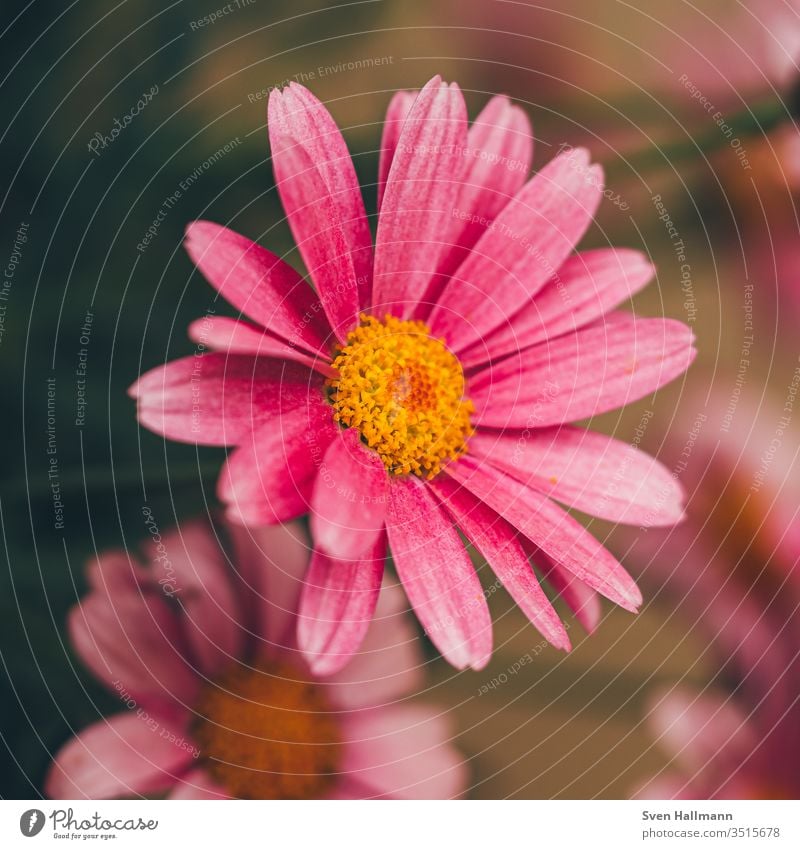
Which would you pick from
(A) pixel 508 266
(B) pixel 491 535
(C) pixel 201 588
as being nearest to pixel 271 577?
(C) pixel 201 588

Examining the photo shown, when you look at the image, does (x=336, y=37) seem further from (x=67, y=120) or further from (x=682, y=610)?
(x=682, y=610)

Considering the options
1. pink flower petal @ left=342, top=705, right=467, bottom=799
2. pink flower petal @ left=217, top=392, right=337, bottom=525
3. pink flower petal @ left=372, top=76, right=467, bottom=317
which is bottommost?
pink flower petal @ left=342, top=705, right=467, bottom=799

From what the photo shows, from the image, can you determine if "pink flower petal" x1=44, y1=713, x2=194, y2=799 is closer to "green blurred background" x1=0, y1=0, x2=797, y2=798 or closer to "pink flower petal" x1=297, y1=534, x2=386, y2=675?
"green blurred background" x1=0, y1=0, x2=797, y2=798

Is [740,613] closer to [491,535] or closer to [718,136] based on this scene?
[491,535]

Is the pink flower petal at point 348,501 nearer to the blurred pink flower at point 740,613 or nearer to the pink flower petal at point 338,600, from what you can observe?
the pink flower petal at point 338,600

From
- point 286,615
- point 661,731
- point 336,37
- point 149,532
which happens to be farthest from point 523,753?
point 336,37
